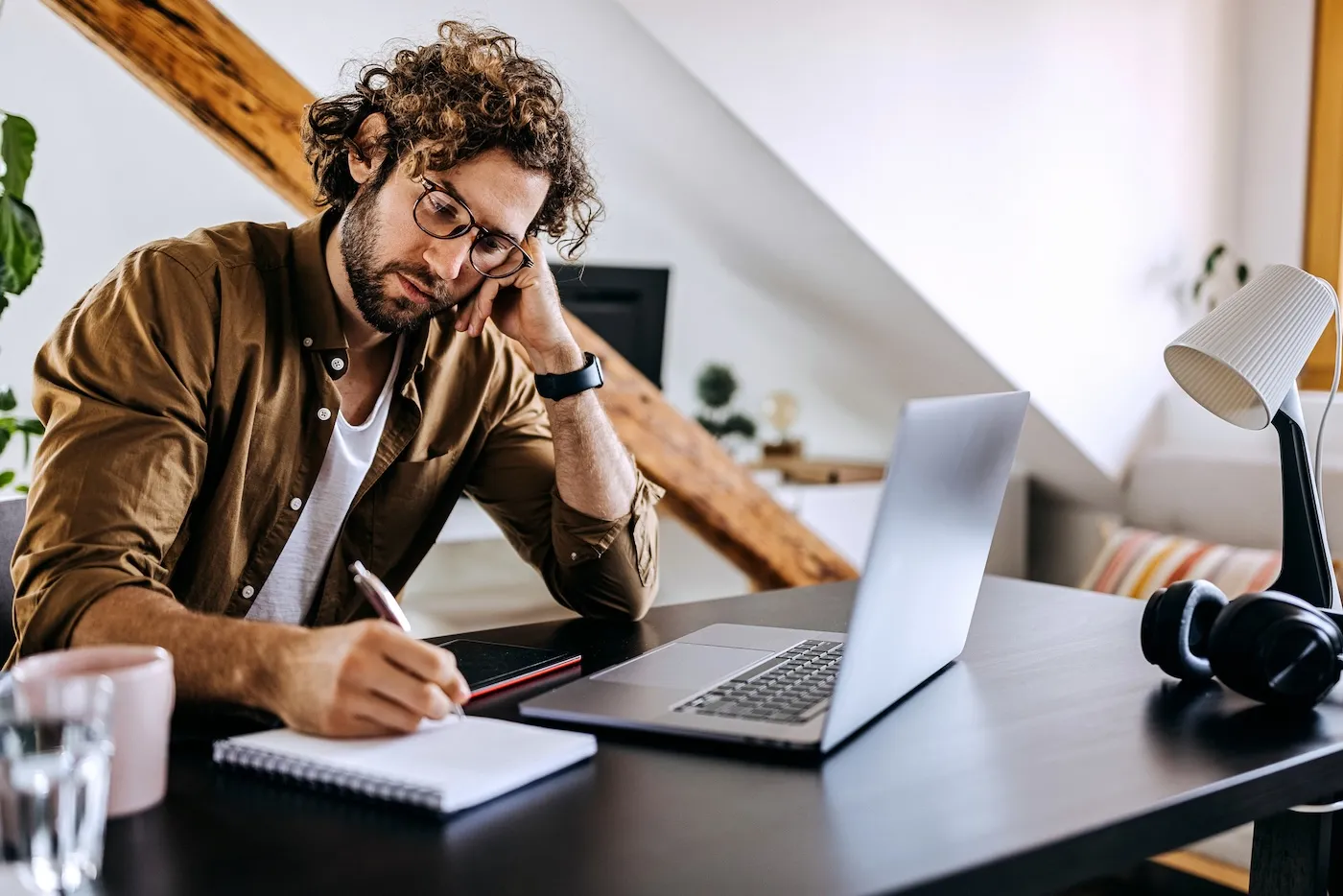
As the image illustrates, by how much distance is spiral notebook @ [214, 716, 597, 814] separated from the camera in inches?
30.1

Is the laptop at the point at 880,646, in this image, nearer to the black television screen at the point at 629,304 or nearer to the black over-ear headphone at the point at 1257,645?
the black over-ear headphone at the point at 1257,645

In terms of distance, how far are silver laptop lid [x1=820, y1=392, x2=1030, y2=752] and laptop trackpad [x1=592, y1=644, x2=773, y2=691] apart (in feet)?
0.53

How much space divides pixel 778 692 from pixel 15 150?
1480 mm

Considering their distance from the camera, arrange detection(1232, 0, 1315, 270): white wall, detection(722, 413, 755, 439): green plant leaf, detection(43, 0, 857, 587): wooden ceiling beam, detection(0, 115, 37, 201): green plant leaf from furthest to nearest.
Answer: detection(722, 413, 755, 439): green plant leaf
detection(1232, 0, 1315, 270): white wall
detection(43, 0, 857, 587): wooden ceiling beam
detection(0, 115, 37, 201): green plant leaf

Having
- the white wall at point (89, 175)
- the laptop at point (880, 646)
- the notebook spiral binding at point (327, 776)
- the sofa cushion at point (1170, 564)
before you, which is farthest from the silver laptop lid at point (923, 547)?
the white wall at point (89, 175)

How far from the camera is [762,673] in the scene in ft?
3.52

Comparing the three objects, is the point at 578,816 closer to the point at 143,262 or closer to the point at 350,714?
the point at 350,714

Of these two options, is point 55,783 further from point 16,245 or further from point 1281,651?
point 16,245

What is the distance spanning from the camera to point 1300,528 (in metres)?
1.19

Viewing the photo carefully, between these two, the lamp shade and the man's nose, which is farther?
the man's nose

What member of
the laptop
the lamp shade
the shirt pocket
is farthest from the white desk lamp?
the shirt pocket

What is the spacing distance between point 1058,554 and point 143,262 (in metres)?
2.78

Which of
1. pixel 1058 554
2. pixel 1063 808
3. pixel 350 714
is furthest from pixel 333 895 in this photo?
pixel 1058 554

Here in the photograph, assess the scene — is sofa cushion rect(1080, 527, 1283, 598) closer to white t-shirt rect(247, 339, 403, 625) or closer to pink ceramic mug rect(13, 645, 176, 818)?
white t-shirt rect(247, 339, 403, 625)
